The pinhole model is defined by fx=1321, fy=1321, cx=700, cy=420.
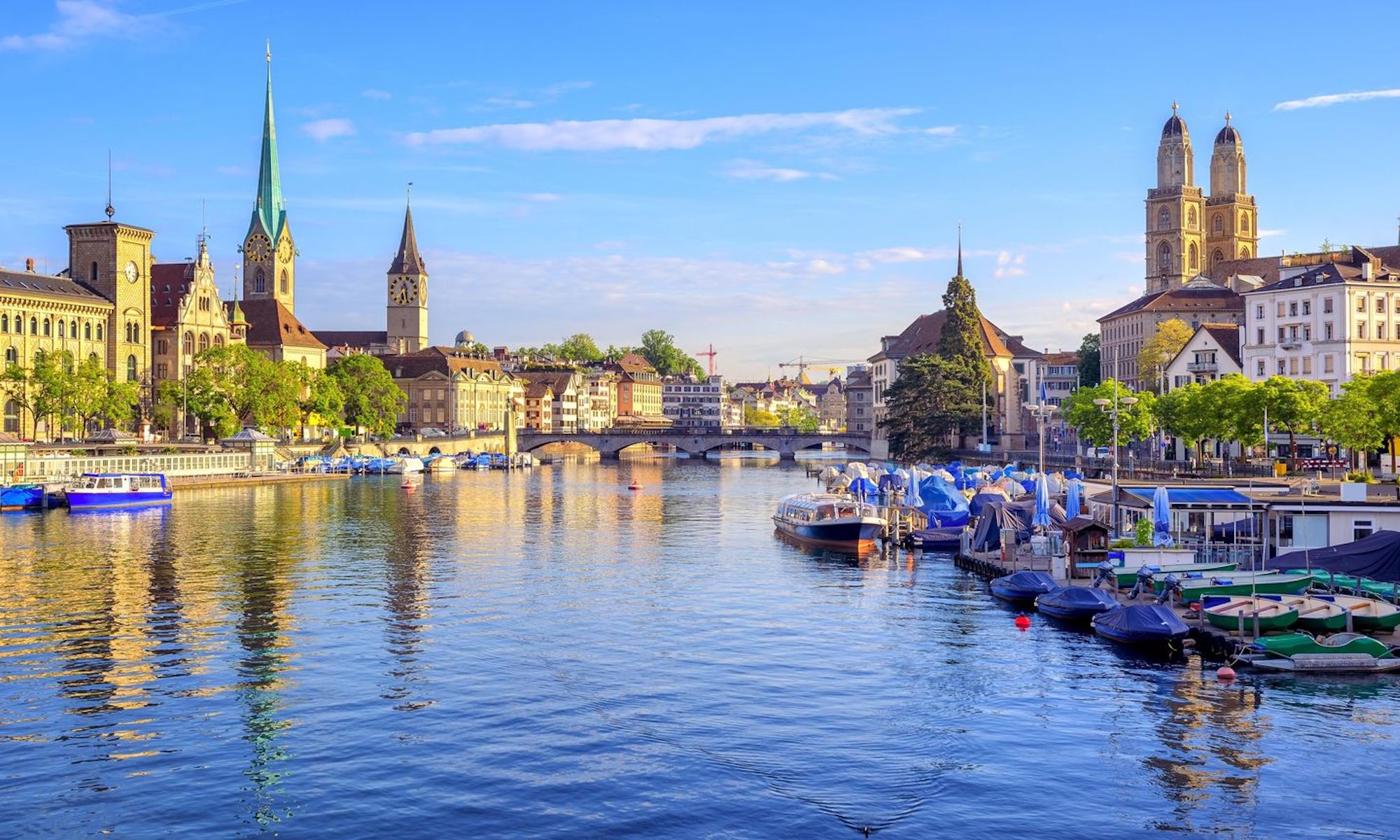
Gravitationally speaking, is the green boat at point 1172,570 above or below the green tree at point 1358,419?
below

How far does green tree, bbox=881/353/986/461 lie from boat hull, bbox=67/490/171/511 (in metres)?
79.2

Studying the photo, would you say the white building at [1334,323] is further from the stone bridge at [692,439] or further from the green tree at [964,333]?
the stone bridge at [692,439]

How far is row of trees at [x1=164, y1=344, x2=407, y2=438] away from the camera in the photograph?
137250 millimetres

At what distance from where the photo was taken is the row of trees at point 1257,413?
68.8 meters

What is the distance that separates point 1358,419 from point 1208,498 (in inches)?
781

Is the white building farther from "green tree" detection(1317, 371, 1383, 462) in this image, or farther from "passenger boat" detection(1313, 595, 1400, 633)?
"passenger boat" detection(1313, 595, 1400, 633)

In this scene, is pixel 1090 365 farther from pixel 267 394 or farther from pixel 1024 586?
pixel 1024 586

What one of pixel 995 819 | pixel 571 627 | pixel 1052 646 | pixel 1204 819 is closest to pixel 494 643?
pixel 571 627

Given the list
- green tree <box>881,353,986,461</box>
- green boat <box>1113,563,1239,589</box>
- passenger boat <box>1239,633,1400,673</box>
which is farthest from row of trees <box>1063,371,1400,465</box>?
green tree <box>881,353,986,461</box>

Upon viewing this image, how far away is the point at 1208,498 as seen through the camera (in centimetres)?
5391

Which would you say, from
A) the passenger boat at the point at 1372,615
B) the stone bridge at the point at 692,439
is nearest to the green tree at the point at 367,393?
the stone bridge at the point at 692,439

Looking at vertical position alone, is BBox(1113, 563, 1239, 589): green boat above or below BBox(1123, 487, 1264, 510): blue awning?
below

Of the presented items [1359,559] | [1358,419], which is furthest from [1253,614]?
[1358,419]

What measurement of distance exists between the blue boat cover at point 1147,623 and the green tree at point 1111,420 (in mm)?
50593
